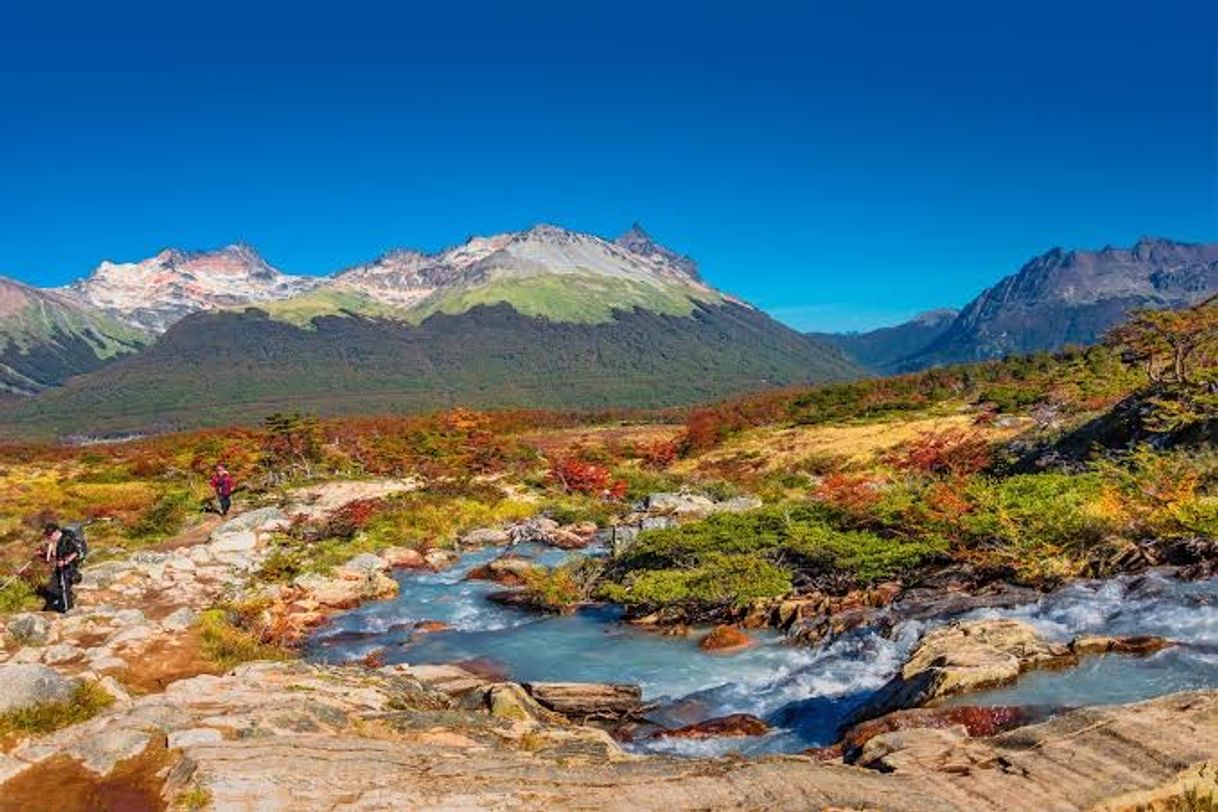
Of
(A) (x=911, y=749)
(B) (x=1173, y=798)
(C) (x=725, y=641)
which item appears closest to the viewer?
(B) (x=1173, y=798)

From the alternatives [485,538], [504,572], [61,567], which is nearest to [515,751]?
[61,567]

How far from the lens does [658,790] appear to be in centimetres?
852

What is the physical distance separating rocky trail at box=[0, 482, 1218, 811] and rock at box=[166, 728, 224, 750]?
0.09ft

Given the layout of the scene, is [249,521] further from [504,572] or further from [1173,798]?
[1173,798]

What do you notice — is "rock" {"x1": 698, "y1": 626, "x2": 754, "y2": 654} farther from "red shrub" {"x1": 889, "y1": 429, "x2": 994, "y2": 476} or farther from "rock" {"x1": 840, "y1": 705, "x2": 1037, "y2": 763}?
"red shrub" {"x1": 889, "y1": 429, "x2": 994, "y2": 476}

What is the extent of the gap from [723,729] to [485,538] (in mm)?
21953

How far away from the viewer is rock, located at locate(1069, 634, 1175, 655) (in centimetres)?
1325

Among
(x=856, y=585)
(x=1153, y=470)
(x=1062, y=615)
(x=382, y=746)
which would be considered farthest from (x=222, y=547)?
(x=1153, y=470)

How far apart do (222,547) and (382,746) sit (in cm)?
2252

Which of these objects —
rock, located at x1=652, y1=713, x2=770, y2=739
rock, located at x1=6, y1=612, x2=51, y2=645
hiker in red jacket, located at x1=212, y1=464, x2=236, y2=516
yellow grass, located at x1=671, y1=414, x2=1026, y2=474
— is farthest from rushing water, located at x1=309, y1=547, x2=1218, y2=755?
yellow grass, located at x1=671, y1=414, x2=1026, y2=474

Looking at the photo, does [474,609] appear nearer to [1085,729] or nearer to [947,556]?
[947,556]

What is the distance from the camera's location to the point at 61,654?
1530 centimetres

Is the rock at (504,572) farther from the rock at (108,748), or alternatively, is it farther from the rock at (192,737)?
the rock at (108,748)

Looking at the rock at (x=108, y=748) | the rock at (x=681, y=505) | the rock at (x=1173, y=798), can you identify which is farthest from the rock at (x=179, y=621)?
the rock at (x=681, y=505)
